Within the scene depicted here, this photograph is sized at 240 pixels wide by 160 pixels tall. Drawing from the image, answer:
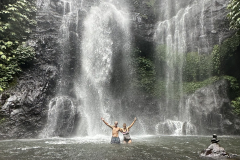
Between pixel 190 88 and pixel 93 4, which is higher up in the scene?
pixel 93 4

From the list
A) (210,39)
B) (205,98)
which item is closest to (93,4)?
(210,39)

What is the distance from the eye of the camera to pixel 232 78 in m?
14.7

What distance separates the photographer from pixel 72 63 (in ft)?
54.1

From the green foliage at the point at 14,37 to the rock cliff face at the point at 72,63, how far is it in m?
0.65

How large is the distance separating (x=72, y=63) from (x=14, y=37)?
4804mm

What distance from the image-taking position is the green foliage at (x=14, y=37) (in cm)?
1333

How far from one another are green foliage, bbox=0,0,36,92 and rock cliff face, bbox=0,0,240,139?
651mm

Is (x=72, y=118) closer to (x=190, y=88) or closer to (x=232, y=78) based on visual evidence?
(x=190, y=88)

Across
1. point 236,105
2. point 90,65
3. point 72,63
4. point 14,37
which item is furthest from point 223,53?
point 14,37

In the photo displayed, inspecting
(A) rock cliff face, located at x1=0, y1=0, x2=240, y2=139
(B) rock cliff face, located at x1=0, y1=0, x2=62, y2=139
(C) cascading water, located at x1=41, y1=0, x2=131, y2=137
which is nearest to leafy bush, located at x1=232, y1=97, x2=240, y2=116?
(A) rock cliff face, located at x1=0, y1=0, x2=240, y2=139

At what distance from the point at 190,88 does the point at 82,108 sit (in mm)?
9013

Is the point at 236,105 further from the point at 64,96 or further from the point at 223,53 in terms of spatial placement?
the point at 64,96

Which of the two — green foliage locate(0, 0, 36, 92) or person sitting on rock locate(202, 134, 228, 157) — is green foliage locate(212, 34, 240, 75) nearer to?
person sitting on rock locate(202, 134, 228, 157)

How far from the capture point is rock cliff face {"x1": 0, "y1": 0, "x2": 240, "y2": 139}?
12422 mm
